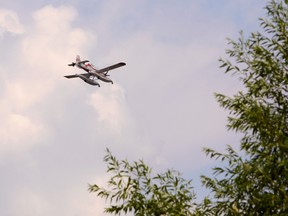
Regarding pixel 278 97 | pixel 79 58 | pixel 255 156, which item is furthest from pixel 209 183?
pixel 79 58

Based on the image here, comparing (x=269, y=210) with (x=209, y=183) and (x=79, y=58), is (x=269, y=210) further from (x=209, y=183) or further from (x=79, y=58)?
(x=79, y=58)

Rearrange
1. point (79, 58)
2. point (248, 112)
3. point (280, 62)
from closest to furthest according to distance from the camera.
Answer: point (248, 112)
point (280, 62)
point (79, 58)

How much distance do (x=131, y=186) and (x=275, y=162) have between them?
4349 mm

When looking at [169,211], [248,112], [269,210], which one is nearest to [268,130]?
[248,112]

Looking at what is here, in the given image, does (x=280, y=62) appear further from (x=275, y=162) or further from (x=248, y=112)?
(x=275, y=162)

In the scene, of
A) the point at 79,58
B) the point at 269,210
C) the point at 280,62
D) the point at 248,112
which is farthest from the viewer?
the point at 79,58

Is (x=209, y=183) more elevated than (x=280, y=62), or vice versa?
(x=280, y=62)

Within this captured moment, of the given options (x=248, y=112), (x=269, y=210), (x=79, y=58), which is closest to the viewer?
(x=269, y=210)

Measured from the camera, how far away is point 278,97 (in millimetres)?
19844

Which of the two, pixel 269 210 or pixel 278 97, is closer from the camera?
pixel 269 210

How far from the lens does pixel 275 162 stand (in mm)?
18250

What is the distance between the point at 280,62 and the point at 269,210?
4972mm

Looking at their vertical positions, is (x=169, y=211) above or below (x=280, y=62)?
below

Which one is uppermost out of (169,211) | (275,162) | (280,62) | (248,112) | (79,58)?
(79,58)
